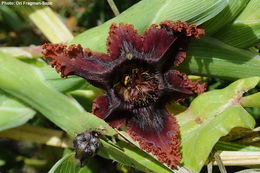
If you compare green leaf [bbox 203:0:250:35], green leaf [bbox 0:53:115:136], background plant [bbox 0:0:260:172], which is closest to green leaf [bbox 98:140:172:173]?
background plant [bbox 0:0:260:172]

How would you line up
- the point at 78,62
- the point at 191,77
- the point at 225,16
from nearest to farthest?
the point at 78,62
the point at 225,16
the point at 191,77

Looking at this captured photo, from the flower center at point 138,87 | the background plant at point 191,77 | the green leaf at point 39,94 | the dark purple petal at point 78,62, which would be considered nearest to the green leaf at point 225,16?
the background plant at point 191,77

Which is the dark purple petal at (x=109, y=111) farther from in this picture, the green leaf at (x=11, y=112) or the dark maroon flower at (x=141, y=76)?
the green leaf at (x=11, y=112)

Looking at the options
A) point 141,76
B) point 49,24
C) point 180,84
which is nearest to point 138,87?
point 141,76

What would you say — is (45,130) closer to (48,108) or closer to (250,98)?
(48,108)

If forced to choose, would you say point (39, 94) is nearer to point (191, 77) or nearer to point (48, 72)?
point (48, 72)

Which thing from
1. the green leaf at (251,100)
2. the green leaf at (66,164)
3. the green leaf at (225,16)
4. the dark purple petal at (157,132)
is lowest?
the green leaf at (251,100)
